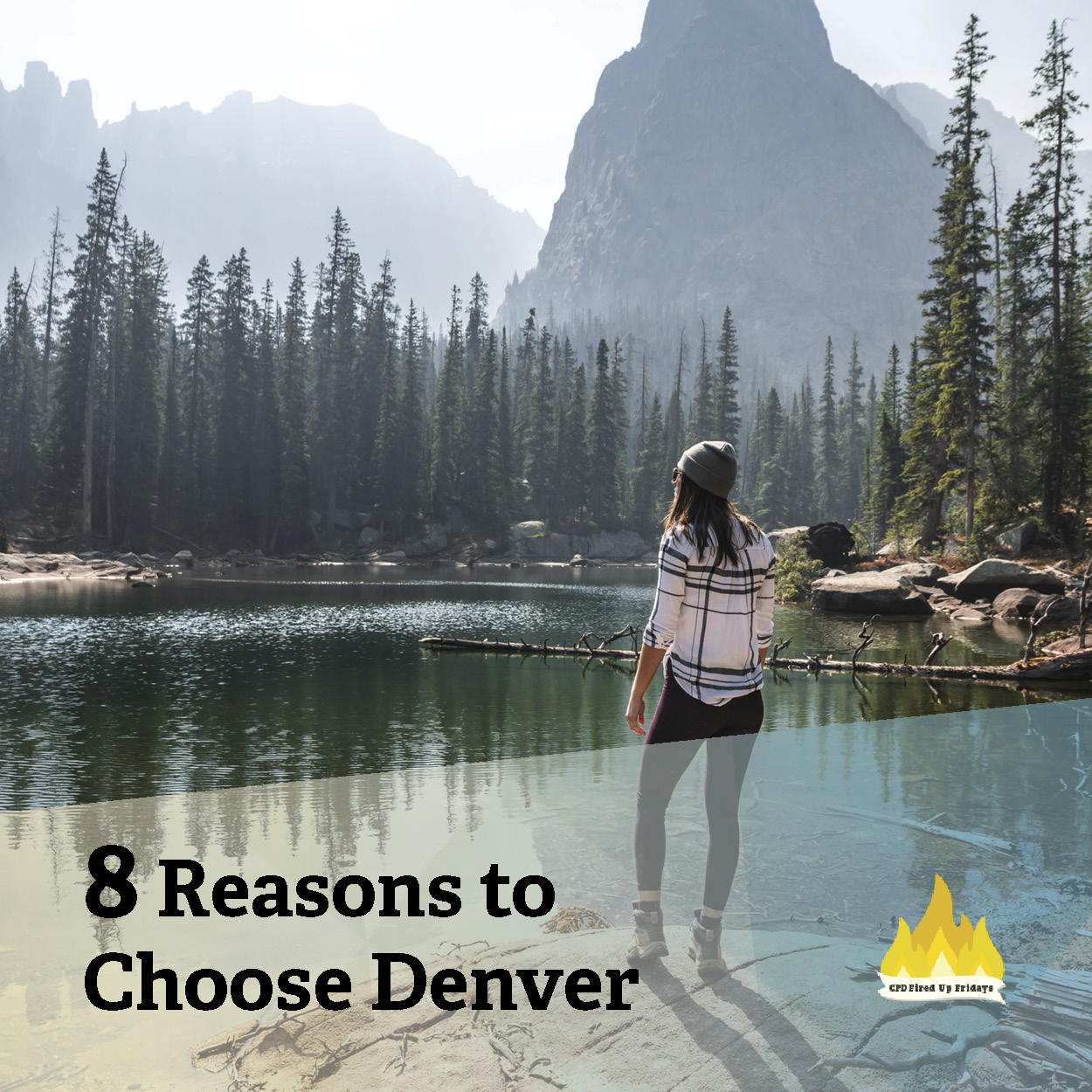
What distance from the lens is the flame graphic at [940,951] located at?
3.47 metres

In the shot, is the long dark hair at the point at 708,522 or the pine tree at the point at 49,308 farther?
the pine tree at the point at 49,308

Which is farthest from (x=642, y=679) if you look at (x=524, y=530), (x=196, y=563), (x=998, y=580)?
(x=524, y=530)

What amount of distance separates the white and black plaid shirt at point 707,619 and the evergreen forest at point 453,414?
101 feet

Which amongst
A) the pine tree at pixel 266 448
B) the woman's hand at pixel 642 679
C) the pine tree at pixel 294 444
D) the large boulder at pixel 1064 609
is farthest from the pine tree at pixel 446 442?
the woman's hand at pixel 642 679

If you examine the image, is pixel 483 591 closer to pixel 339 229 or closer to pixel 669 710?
pixel 669 710

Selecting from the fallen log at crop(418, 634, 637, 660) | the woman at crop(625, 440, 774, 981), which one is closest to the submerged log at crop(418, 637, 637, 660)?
the fallen log at crop(418, 634, 637, 660)

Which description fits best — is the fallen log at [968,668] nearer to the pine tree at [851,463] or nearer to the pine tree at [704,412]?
the pine tree at [704,412]

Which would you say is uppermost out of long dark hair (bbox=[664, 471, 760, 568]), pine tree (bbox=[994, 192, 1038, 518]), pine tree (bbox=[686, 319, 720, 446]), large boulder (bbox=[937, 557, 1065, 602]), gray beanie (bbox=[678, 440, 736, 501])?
pine tree (bbox=[686, 319, 720, 446])

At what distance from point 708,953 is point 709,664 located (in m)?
1.22

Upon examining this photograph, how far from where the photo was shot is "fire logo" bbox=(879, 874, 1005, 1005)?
132 inches

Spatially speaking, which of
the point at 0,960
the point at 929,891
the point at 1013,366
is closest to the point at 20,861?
the point at 0,960

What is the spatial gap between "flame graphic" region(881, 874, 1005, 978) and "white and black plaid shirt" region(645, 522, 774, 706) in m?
1.24

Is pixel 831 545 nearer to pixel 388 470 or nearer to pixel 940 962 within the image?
pixel 940 962

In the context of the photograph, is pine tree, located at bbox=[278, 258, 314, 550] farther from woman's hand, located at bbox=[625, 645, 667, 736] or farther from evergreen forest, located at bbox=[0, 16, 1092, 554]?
woman's hand, located at bbox=[625, 645, 667, 736]
